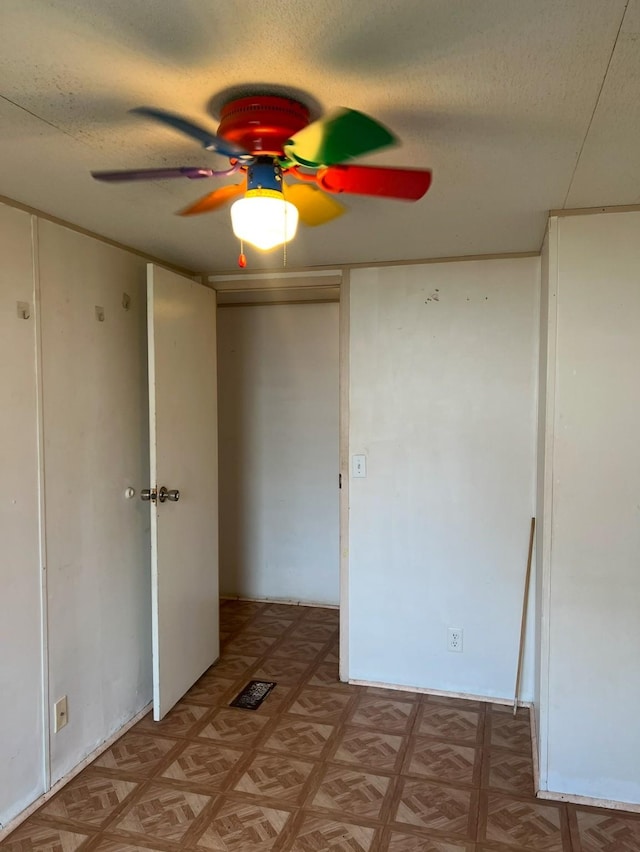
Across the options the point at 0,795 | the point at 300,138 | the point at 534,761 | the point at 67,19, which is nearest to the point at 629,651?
the point at 534,761

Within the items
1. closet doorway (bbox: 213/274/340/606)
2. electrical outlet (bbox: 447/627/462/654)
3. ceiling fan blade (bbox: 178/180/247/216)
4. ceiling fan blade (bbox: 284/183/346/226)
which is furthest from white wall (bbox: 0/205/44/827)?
closet doorway (bbox: 213/274/340/606)

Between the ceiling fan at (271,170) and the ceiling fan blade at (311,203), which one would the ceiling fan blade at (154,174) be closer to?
the ceiling fan at (271,170)

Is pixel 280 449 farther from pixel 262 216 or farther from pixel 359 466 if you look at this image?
pixel 262 216

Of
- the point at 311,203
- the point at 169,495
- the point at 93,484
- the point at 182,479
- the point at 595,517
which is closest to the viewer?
the point at 311,203

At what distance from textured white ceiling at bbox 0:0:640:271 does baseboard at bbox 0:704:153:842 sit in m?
2.06

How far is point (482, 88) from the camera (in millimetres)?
1229

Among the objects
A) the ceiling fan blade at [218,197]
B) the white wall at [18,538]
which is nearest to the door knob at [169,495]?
the white wall at [18,538]

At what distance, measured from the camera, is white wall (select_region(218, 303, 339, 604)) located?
4.06m

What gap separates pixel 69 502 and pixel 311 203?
1.48m

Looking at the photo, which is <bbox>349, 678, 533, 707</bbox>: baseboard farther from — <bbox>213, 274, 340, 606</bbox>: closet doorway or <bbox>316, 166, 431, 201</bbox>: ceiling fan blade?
<bbox>316, 166, 431, 201</bbox>: ceiling fan blade

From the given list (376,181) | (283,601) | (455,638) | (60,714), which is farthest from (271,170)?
(283,601)

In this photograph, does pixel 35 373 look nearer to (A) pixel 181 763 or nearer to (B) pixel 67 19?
(B) pixel 67 19

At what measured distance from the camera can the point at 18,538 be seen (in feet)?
6.59

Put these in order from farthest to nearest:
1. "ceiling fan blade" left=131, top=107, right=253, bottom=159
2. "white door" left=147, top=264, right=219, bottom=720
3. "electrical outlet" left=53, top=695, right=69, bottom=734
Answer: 1. "white door" left=147, top=264, right=219, bottom=720
2. "electrical outlet" left=53, top=695, right=69, bottom=734
3. "ceiling fan blade" left=131, top=107, right=253, bottom=159
